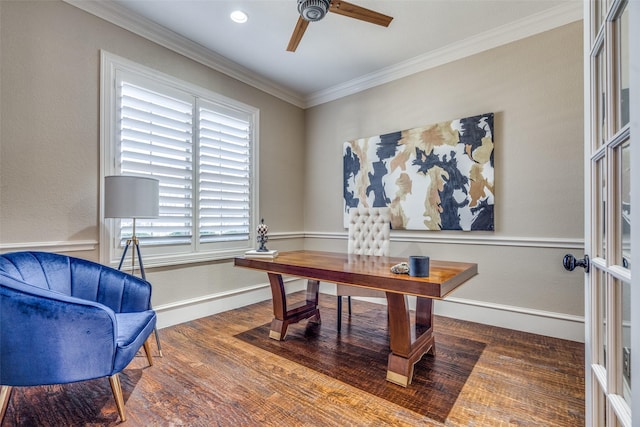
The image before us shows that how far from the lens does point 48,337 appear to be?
1393 mm

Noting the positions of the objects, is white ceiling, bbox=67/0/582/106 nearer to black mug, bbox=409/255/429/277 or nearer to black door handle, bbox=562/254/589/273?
black mug, bbox=409/255/429/277

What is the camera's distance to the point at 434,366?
7.14 feet

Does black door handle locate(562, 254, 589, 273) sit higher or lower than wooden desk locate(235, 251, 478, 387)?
higher

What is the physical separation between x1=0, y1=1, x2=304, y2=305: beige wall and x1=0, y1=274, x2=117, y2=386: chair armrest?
1.13 m

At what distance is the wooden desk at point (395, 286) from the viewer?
1.69 meters

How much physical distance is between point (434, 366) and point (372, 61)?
3.19 meters

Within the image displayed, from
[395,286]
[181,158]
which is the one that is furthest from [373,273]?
[181,158]

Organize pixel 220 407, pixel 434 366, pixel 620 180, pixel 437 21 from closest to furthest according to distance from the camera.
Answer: pixel 620 180 < pixel 220 407 < pixel 434 366 < pixel 437 21

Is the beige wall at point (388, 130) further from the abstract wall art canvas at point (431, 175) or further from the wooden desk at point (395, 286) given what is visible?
the wooden desk at point (395, 286)

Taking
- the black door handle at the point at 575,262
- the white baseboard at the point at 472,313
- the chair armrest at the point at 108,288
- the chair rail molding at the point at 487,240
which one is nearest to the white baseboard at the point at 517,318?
the white baseboard at the point at 472,313

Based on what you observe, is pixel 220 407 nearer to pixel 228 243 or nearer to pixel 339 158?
pixel 228 243

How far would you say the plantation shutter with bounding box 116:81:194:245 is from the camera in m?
2.73

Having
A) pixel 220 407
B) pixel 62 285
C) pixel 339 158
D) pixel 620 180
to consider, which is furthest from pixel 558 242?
pixel 62 285

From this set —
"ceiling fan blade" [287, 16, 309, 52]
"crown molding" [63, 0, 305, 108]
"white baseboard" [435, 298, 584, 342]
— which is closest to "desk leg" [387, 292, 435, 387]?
"white baseboard" [435, 298, 584, 342]
